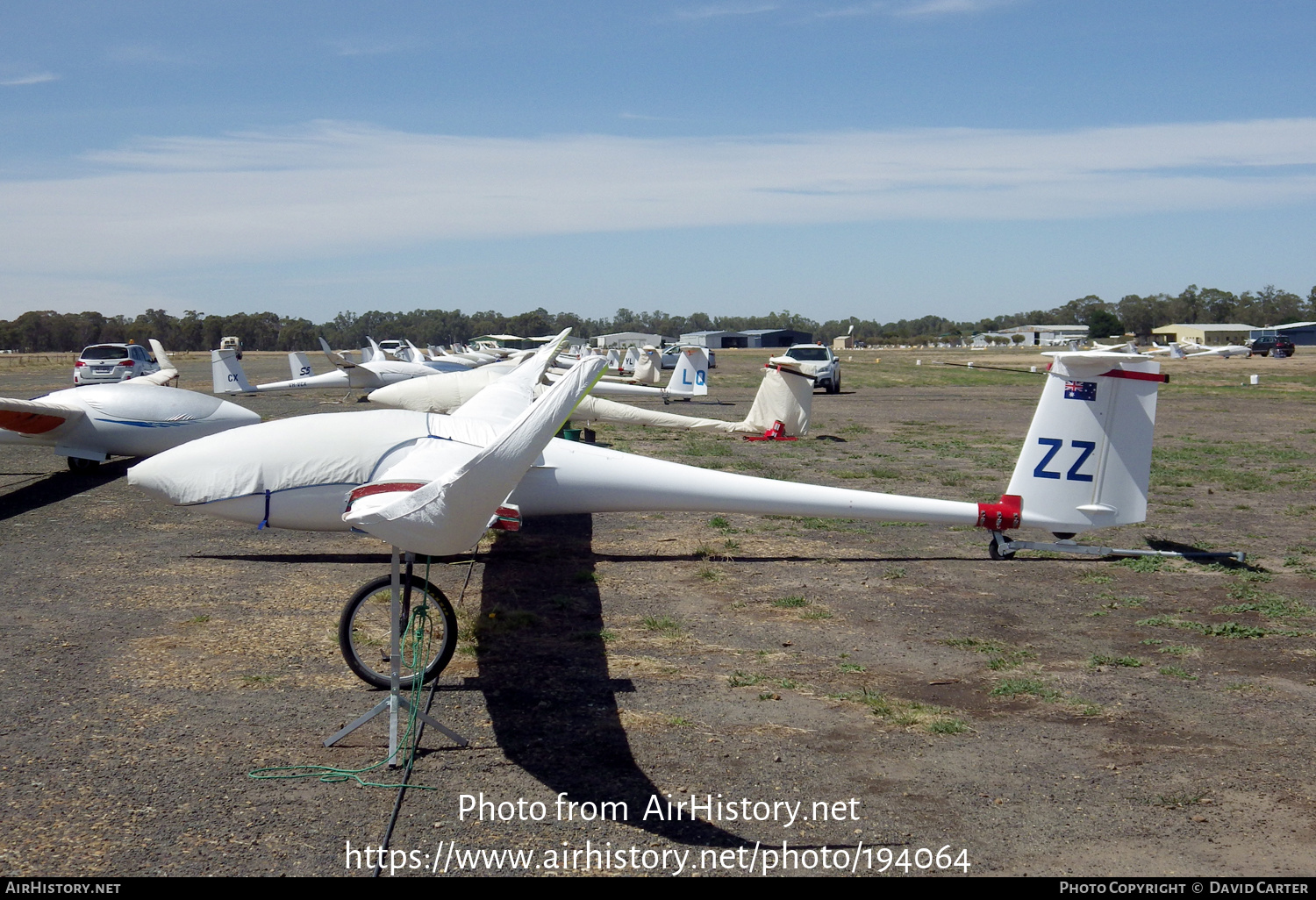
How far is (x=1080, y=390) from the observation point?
859 centimetres

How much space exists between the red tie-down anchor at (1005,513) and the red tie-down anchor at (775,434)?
28.2 feet

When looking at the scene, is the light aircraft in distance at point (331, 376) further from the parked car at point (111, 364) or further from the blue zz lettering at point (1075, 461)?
the blue zz lettering at point (1075, 461)

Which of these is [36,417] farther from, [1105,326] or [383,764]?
[1105,326]

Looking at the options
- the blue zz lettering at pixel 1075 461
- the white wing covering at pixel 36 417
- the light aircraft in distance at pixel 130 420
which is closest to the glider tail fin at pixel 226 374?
the light aircraft in distance at pixel 130 420

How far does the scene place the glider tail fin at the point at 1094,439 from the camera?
8523 millimetres

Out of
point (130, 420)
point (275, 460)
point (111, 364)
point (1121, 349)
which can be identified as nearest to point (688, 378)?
point (1121, 349)

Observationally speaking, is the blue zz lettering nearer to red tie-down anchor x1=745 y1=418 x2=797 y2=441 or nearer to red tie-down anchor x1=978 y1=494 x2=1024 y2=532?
red tie-down anchor x1=978 y1=494 x2=1024 y2=532

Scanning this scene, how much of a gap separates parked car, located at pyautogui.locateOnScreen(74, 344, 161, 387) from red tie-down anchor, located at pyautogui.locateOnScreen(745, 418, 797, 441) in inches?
962

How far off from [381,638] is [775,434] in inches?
476

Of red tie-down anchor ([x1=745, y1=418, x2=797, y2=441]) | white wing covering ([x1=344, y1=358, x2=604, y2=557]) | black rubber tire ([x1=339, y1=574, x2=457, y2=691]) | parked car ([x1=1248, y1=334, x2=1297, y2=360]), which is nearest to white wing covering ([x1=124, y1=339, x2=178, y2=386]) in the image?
red tie-down anchor ([x1=745, y1=418, x2=797, y2=441])

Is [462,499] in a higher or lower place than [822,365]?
lower

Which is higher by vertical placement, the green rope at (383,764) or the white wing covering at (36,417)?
the white wing covering at (36,417)
